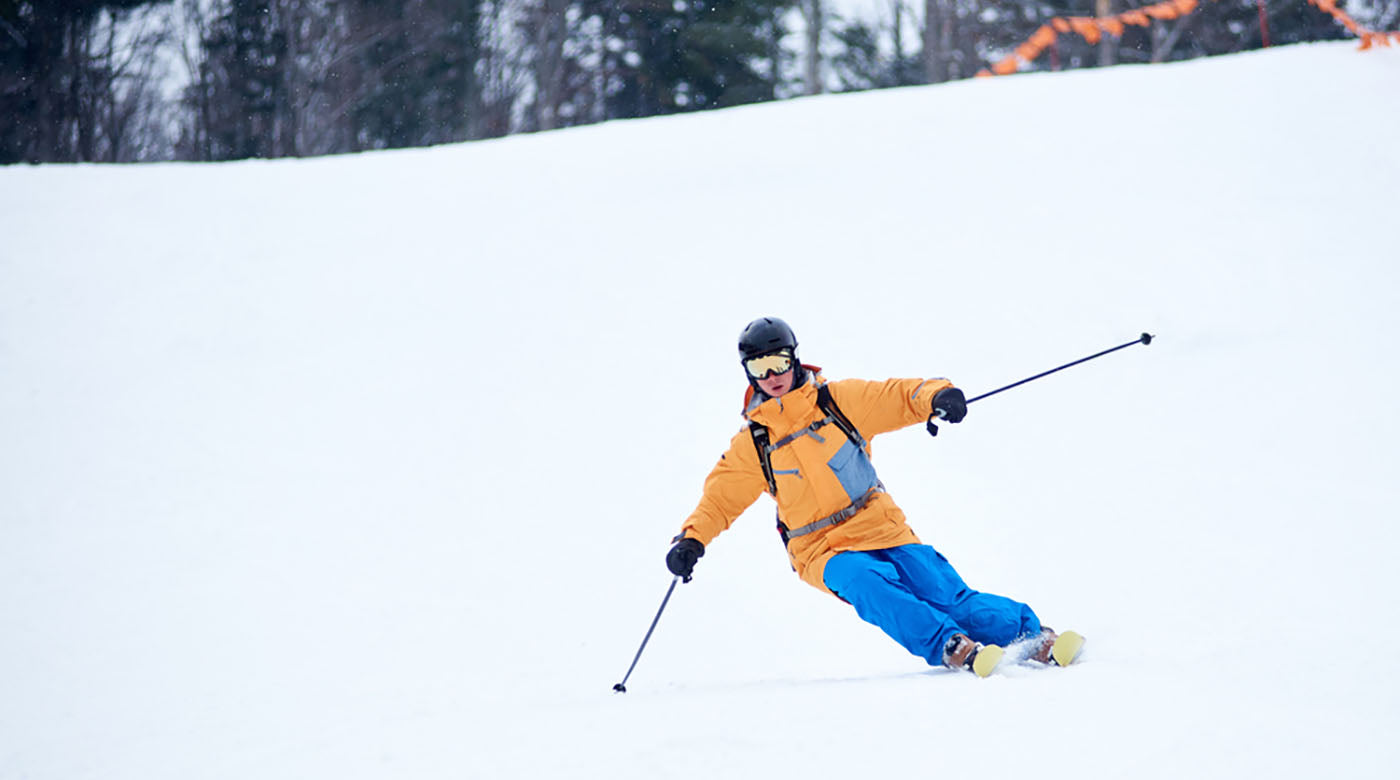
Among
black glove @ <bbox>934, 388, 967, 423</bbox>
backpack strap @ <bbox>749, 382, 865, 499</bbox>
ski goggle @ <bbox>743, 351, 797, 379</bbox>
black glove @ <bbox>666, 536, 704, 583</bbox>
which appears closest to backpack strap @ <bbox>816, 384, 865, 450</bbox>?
backpack strap @ <bbox>749, 382, 865, 499</bbox>

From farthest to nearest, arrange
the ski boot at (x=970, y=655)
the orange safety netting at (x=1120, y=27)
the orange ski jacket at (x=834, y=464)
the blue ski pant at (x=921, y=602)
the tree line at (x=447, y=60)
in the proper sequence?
the tree line at (x=447, y=60) → the orange safety netting at (x=1120, y=27) → the orange ski jacket at (x=834, y=464) → the blue ski pant at (x=921, y=602) → the ski boot at (x=970, y=655)

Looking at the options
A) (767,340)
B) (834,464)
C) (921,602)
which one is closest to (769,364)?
(767,340)

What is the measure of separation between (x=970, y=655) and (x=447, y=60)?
71.3 ft

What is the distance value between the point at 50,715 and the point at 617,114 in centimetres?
1883

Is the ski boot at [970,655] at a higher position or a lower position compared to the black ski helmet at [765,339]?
lower

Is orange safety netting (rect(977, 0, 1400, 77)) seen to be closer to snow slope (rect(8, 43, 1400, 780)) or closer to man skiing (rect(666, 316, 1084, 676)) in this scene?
snow slope (rect(8, 43, 1400, 780))

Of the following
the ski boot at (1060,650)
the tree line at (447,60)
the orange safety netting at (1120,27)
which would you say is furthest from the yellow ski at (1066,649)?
the tree line at (447,60)

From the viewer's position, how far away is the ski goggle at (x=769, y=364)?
3541mm

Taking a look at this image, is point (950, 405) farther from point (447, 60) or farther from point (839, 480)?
point (447, 60)

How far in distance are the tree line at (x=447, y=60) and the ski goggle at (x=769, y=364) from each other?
59.5ft

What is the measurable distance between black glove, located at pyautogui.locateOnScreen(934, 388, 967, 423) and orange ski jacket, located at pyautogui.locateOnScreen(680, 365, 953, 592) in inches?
2.5

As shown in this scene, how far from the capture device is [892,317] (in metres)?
7.99

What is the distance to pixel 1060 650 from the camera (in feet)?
9.62

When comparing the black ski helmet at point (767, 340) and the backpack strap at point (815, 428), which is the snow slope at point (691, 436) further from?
the black ski helmet at point (767, 340)
